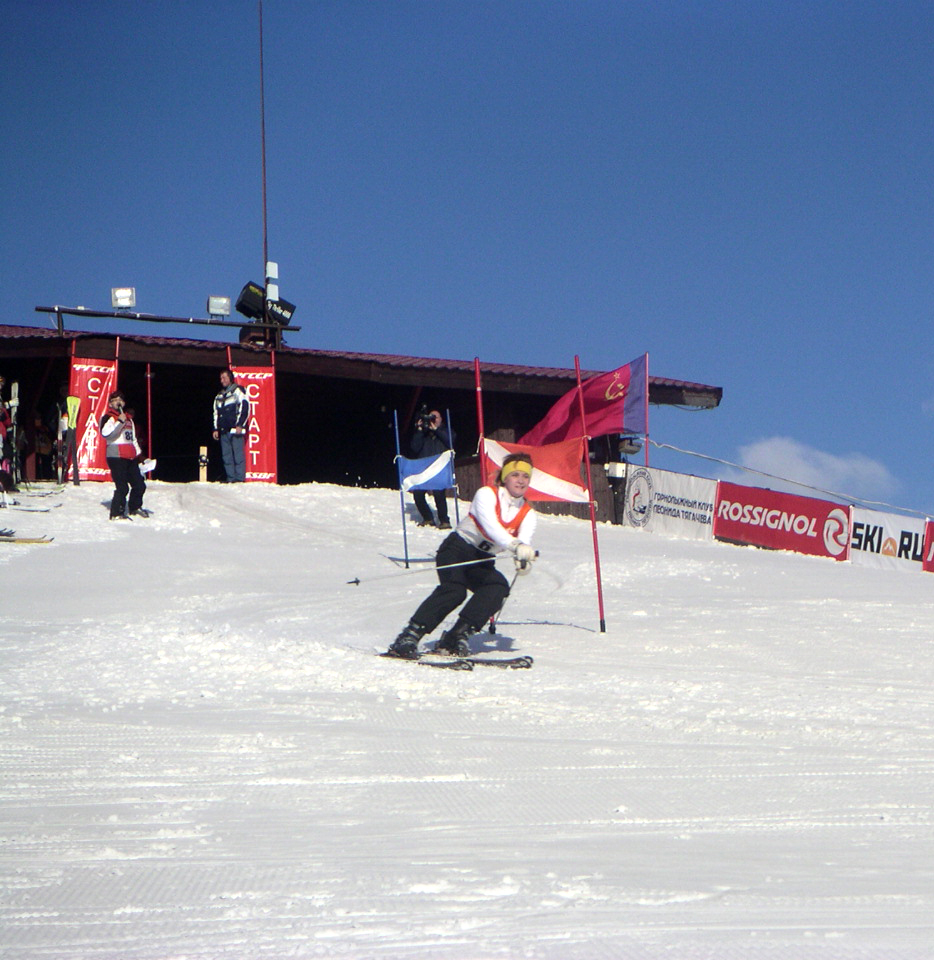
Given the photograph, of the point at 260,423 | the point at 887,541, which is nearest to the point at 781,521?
the point at 887,541

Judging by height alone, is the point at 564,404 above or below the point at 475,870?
above

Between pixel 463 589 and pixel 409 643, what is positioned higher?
pixel 463 589

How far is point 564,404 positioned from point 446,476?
17.3 feet

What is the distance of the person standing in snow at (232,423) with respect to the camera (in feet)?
63.0

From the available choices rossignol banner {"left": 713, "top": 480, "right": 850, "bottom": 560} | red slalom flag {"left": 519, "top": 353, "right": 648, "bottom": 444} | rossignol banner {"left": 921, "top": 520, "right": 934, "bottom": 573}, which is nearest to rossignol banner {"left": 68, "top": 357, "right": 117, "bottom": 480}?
rossignol banner {"left": 713, "top": 480, "right": 850, "bottom": 560}

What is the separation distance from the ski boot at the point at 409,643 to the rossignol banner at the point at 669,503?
12479 mm

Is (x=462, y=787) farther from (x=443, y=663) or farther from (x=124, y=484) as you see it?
(x=124, y=484)

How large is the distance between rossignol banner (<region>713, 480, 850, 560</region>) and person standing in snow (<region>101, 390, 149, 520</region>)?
9.65m

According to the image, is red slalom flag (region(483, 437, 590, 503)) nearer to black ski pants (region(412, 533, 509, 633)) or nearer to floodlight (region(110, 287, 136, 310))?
black ski pants (region(412, 533, 509, 633))

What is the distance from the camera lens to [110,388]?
2062 centimetres

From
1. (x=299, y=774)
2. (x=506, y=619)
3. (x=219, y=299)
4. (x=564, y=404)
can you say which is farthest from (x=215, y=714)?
(x=219, y=299)

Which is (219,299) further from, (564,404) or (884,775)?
(884,775)

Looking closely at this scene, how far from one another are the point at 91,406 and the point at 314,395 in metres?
5.70

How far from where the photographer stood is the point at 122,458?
51.4ft
